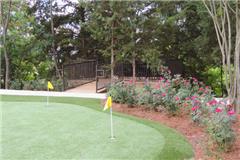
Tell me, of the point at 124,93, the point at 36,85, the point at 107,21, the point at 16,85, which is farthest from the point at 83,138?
the point at 16,85

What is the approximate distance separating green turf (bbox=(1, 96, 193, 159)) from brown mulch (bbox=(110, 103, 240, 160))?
0.16 meters

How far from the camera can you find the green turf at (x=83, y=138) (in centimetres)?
313

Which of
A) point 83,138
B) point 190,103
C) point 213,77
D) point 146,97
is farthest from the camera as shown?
point 213,77

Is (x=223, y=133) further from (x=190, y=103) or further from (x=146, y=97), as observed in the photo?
(x=146, y=97)

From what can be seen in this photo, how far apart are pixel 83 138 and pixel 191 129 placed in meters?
1.78

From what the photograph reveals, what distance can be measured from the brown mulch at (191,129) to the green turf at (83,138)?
158 mm

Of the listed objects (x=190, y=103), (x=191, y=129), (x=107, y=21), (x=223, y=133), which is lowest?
(x=191, y=129)

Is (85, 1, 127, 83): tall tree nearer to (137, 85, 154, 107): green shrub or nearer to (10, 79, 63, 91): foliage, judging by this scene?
(10, 79, 63, 91): foliage

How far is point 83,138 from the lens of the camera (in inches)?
145

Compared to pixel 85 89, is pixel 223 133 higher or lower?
lower

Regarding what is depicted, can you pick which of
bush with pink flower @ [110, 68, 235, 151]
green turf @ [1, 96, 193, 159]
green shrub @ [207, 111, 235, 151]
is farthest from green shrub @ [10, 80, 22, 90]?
green shrub @ [207, 111, 235, 151]

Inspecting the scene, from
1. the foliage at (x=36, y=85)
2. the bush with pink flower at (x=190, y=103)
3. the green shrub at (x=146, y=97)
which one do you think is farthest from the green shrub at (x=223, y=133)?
the foliage at (x=36, y=85)

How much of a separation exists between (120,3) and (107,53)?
196 cm

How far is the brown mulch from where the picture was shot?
3.20m
